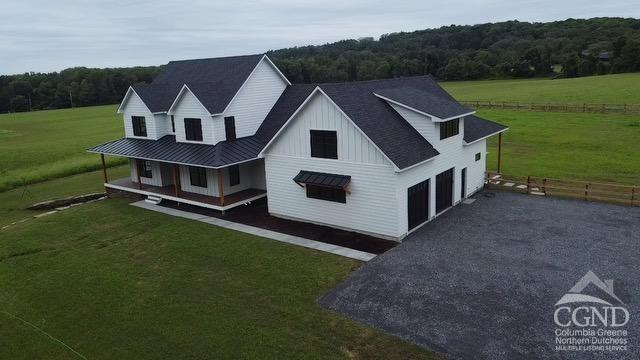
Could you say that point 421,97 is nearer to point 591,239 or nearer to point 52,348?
point 591,239

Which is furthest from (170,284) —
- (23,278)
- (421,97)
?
(421,97)

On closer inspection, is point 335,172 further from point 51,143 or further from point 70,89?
point 70,89

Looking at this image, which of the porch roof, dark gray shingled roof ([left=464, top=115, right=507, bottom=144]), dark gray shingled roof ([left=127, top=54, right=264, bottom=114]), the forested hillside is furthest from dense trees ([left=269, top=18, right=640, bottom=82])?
dark gray shingled roof ([left=464, top=115, right=507, bottom=144])

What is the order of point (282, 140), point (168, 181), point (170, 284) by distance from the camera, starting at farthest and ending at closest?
1. point (168, 181)
2. point (282, 140)
3. point (170, 284)

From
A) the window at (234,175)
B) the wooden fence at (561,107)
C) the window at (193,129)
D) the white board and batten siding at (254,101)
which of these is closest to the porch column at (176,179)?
the window at (193,129)

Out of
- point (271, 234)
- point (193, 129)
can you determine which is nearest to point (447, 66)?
point (193, 129)
